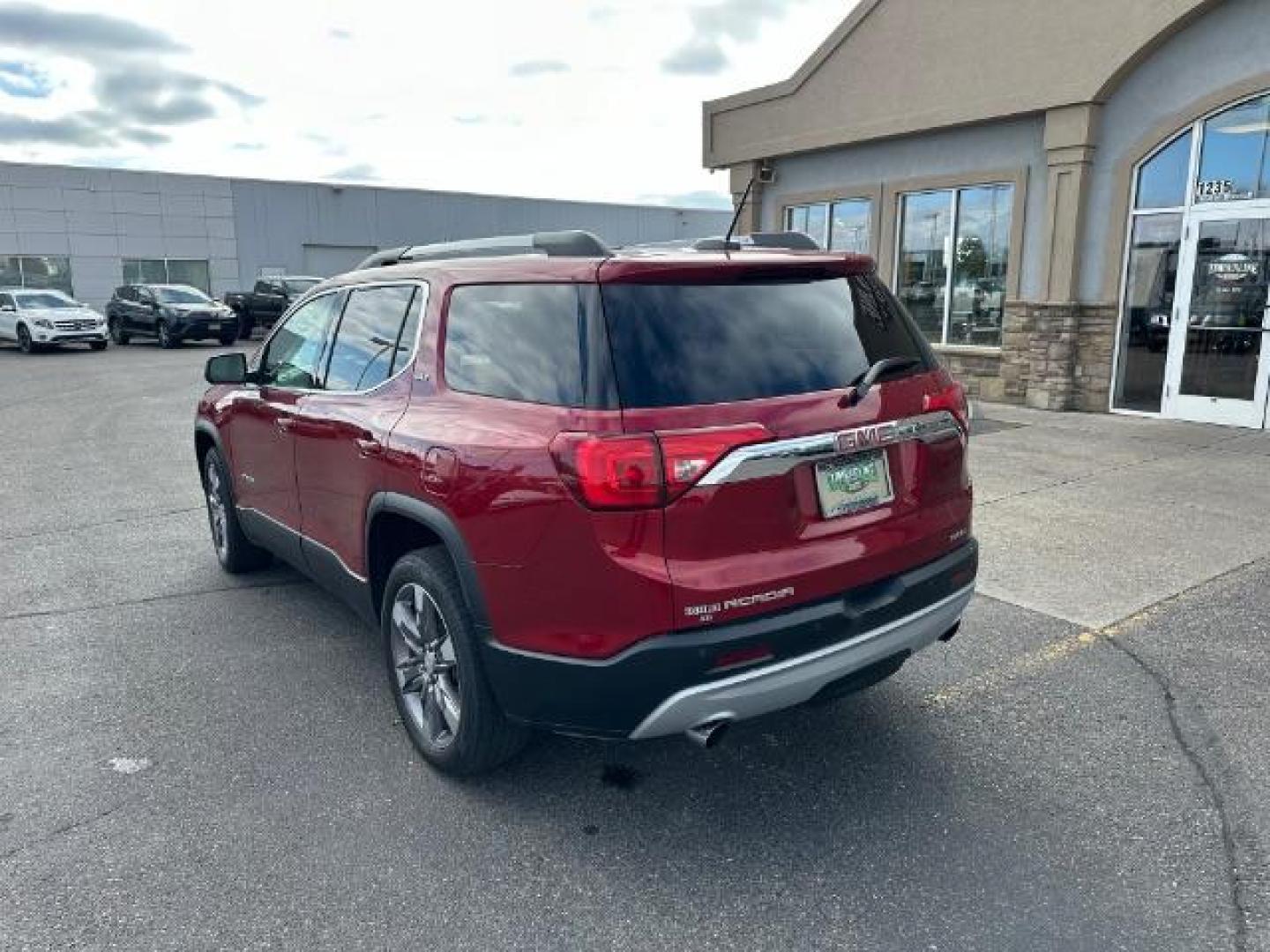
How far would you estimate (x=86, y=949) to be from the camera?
7.93 ft

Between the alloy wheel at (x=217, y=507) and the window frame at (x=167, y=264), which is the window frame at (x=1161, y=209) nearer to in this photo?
the alloy wheel at (x=217, y=507)

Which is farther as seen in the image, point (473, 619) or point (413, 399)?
point (413, 399)

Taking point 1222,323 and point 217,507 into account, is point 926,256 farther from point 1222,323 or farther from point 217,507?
point 217,507

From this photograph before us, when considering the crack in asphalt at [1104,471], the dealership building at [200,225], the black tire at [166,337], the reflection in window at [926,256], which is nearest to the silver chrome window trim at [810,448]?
the crack in asphalt at [1104,471]

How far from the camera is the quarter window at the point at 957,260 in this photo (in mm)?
12273

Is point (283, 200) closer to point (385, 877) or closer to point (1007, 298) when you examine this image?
point (1007, 298)

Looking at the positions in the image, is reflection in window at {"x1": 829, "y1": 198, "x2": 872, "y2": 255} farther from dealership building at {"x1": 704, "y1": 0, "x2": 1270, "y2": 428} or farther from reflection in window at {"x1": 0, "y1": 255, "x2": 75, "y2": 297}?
reflection in window at {"x1": 0, "y1": 255, "x2": 75, "y2": 297}

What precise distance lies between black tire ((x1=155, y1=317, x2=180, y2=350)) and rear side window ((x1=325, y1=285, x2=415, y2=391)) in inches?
937

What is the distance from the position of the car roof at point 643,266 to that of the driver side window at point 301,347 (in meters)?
0.92

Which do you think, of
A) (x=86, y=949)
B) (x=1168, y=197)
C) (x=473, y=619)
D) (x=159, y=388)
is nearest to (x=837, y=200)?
(x=1168, y=197)

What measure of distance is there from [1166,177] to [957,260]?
287cm

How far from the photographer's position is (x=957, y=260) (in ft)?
42.2

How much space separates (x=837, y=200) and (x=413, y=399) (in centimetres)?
1237

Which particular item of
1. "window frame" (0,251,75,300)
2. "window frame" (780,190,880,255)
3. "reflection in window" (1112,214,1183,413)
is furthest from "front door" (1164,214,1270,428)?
"window frame" (0,251,75,300)
